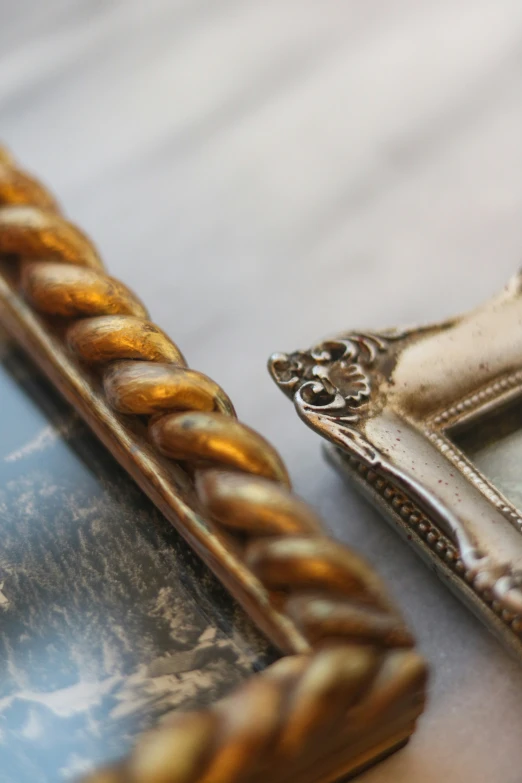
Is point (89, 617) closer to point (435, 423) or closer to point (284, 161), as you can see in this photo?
point (435, 423)

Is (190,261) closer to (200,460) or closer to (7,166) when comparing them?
(7,166)

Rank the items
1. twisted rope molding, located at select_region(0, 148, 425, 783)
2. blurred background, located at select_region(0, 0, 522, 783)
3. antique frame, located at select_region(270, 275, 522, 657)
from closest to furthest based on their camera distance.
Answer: twisted rope molding, located at select_region(0, 148, 425, 783) < antique frame, located at select_region(270, 275, 522, 657) < blurred background, located at select_region(0, 0, 522, 783)

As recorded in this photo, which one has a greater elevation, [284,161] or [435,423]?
[284,161]

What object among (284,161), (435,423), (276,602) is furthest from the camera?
(284,161)

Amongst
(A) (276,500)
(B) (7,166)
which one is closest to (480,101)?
(B) (7,166)

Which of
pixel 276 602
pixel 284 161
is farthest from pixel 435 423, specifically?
pixel 284 161

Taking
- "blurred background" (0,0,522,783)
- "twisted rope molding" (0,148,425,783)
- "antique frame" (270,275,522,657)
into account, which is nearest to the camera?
"twisted rope molding" (0,148,425,783)
